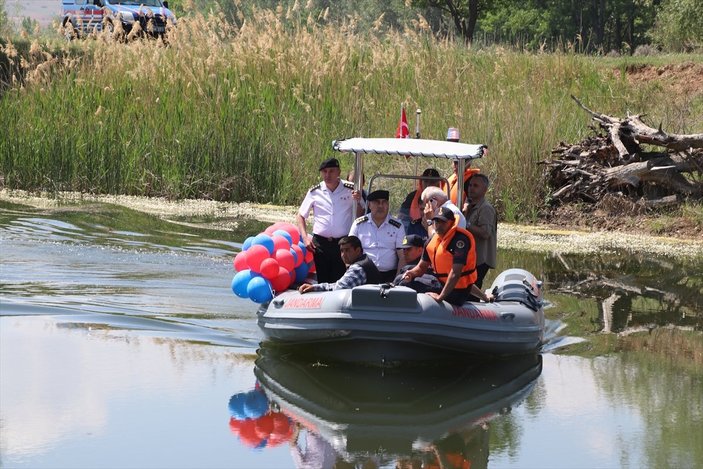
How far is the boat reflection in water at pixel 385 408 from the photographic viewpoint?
8.12 m

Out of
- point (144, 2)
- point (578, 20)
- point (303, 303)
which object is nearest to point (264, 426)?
point (303, 303)

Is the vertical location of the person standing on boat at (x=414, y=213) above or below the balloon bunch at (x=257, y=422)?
above

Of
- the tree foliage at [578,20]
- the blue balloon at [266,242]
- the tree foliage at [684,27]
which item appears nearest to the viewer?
the blue balloon at [266,242]

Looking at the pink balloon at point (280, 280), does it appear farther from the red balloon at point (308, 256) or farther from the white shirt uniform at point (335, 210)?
the white shirt uniform at point (335, 210)

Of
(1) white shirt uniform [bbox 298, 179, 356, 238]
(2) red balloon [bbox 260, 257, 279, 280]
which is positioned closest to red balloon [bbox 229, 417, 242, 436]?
(2) red balloon [bbox 260, 257, 279, 280]

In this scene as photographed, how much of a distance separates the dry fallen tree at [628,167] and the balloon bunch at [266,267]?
7818mm

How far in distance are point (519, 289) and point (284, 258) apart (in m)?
1.95

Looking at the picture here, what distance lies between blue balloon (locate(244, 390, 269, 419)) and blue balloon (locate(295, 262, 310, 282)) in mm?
1778

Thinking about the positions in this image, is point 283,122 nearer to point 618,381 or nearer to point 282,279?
point 282,279

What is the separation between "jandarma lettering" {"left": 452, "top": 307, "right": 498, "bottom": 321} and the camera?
980cm

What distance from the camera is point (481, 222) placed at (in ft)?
A: 36.0

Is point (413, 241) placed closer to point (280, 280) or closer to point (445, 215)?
point (445, 215)

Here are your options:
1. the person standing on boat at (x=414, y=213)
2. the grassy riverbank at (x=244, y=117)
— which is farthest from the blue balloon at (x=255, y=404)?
the grassy riverbank at (x=244, y=117)

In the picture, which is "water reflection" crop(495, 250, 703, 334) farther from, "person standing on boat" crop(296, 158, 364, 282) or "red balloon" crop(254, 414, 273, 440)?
"red balloon" crop(254, 414, 273, 440)
